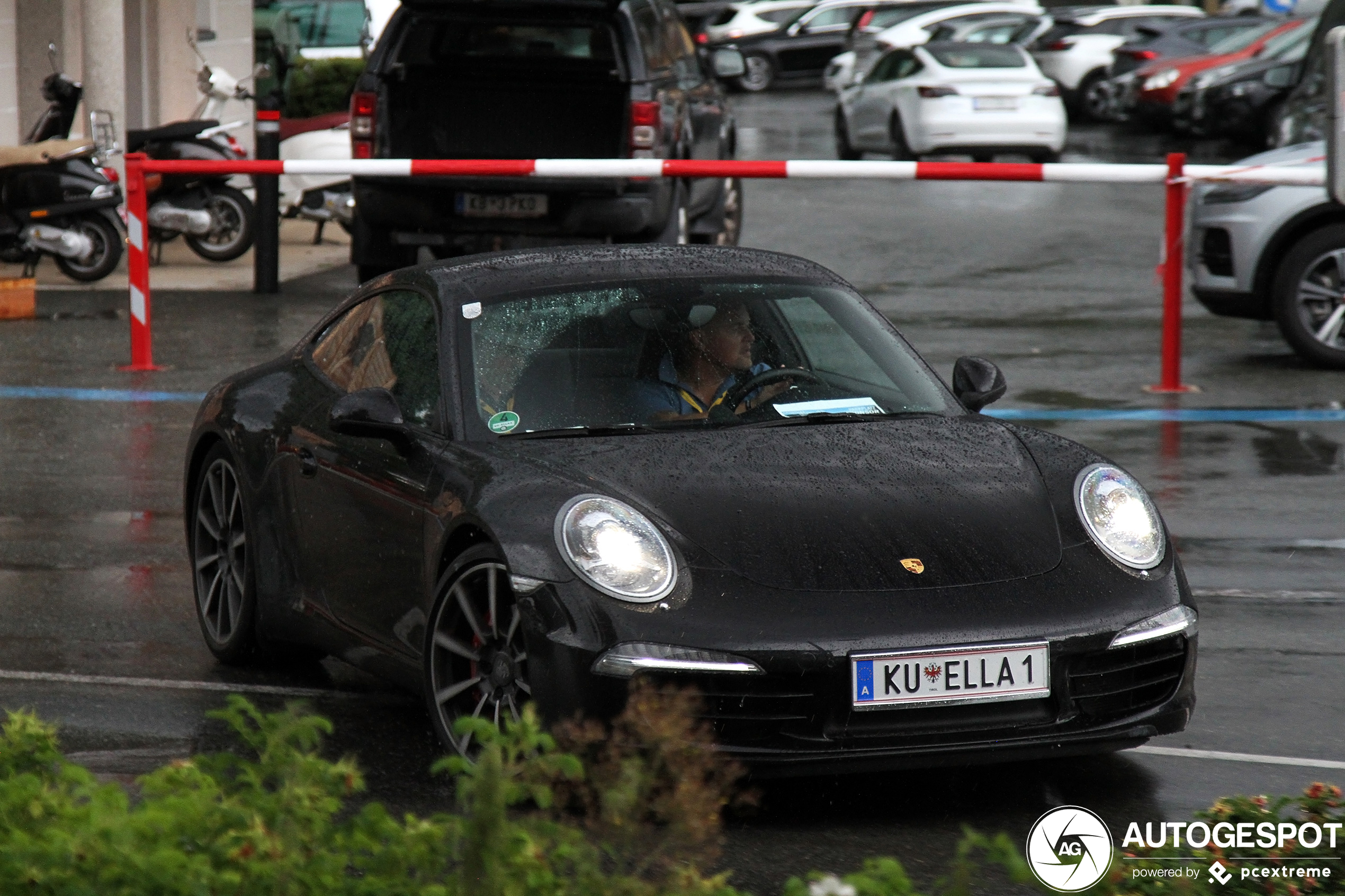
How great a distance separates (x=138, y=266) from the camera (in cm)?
1284

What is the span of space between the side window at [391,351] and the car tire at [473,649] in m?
0.73

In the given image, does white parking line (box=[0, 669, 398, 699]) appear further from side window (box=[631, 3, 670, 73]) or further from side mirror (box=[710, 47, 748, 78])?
side mirror (box=[710, 47, 748, 78])

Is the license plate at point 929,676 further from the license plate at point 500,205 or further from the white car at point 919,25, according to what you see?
the white car at point 919,25

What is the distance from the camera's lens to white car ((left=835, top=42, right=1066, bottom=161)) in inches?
1095

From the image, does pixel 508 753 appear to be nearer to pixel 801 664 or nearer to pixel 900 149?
pixel 801 664

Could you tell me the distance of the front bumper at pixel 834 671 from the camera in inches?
191

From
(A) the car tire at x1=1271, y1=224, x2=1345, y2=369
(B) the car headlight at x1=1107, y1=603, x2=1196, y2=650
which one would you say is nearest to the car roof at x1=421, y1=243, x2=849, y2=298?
Answer: (B) the car headlight at x1=1107, y1=603, x2=1196, y2=650

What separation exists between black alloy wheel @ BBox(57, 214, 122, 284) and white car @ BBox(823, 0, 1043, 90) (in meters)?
21.9

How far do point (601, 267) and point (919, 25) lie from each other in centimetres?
3519

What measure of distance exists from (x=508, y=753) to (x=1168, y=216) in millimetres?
9466

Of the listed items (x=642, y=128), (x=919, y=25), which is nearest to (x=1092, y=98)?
(x=919, y=25)

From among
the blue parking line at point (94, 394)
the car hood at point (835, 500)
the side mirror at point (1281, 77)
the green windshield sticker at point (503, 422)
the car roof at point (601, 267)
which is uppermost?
the side mirror at point (1281, 77)

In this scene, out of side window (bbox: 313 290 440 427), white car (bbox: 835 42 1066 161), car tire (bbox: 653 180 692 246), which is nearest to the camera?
side window (bbox: 313 290 440 427)

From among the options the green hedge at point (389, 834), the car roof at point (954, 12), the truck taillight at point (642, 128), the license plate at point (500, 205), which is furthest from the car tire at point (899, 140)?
the green hedge at point (389, 834)
